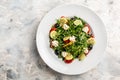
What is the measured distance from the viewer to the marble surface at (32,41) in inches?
53.7

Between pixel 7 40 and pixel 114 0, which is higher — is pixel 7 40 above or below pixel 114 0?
below

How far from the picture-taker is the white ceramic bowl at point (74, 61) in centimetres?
131

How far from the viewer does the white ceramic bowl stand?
131 cm

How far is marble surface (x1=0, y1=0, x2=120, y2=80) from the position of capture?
1.36 m

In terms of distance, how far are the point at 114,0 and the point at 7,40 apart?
Answer: 51 centimetres

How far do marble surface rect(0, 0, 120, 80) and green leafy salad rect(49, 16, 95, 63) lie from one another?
0.31 ft

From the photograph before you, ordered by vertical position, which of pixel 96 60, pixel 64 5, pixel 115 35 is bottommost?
pixel 96 60

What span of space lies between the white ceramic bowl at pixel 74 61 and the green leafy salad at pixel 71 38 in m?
0.02

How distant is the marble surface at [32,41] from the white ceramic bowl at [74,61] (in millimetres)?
Answer: 67

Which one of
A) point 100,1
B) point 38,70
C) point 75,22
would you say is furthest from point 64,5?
point 38,70

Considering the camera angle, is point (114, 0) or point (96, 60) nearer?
point (96, 60)

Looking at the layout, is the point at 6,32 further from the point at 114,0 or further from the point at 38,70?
the point at 114,0

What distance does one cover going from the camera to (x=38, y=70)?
1365 mm

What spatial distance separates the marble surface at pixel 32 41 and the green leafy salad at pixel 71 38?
96 millimetres
